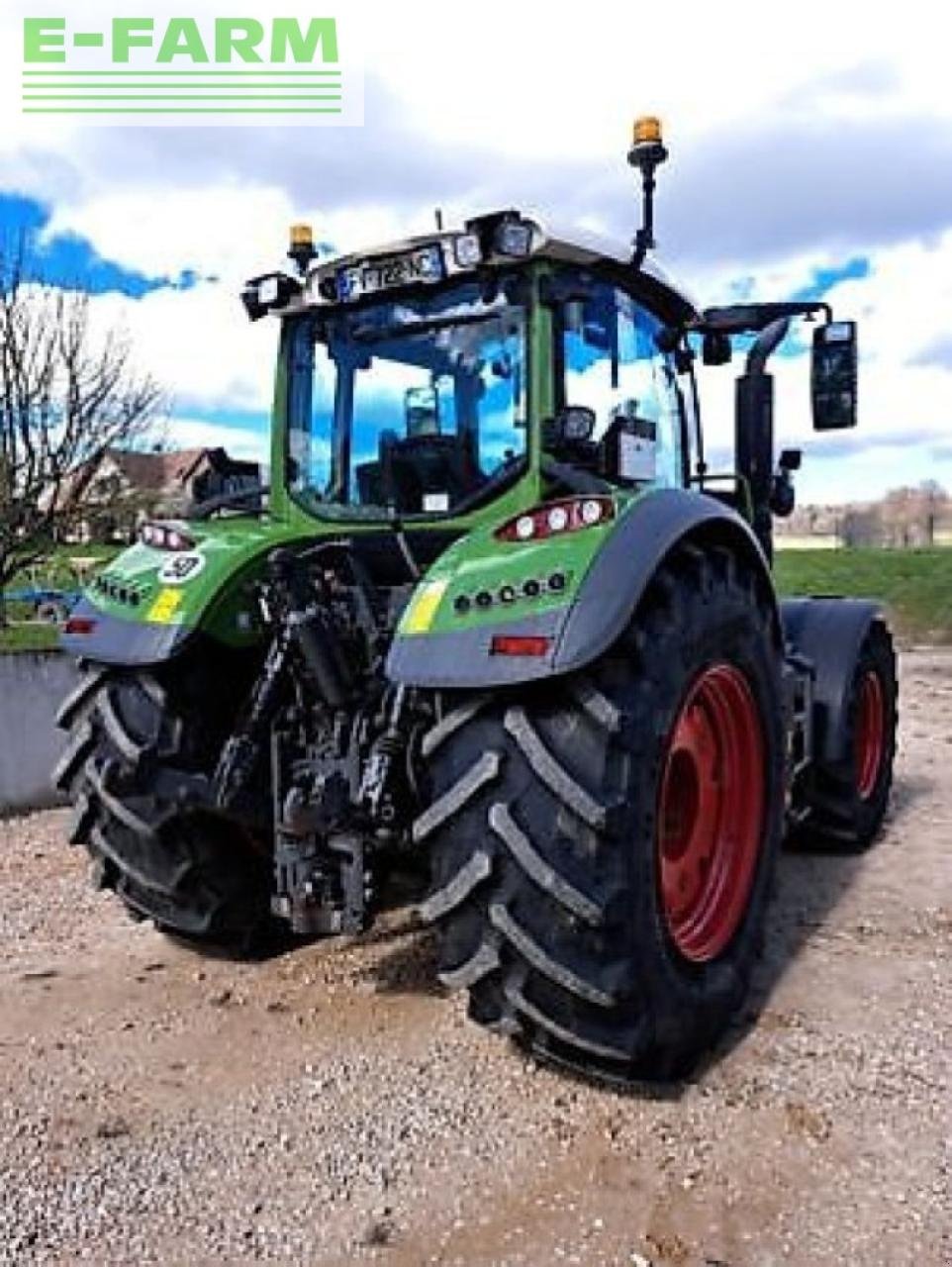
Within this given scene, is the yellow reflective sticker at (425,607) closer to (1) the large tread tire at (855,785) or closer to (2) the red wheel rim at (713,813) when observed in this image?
(2) the red wheel rim at (713,813)

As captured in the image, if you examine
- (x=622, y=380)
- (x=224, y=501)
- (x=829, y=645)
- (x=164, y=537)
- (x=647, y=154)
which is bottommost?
(x=829, y=645)

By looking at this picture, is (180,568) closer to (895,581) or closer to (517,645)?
(517,645)

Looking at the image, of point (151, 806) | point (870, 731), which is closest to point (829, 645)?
point (870, 731)

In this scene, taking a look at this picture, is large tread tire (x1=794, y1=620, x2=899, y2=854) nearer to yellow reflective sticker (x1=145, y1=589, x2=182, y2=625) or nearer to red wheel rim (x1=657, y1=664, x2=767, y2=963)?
red wheel rim (x1=657, y1=664, x2=767, y2=963)

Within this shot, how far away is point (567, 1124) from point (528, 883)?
0.59m

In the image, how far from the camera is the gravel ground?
2.44m


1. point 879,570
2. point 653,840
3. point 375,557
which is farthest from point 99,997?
point 879,570

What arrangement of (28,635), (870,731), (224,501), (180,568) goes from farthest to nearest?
(28,635)
(870,731)
(224,501)
(180,568)

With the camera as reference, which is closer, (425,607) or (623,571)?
(623,571)

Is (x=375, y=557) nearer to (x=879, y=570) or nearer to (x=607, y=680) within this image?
(x=607, y=680)

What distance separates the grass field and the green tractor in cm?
1099

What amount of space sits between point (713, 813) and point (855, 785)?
6.59 feet

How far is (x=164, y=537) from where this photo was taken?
3.90 metres

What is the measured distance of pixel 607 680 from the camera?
285cm
